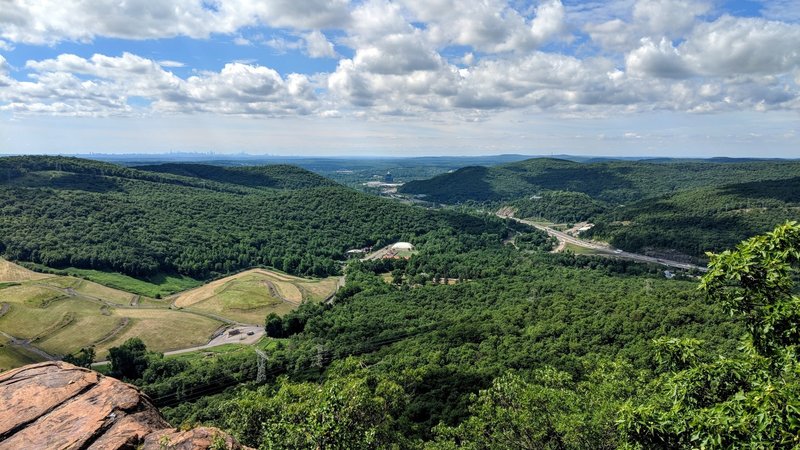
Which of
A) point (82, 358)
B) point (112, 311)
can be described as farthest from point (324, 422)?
point (112, 311)

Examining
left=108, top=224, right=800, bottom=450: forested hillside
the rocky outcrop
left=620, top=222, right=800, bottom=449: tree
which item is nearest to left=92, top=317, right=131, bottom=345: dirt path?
left=108, top=224, right=800, bottom=450: forested hillside

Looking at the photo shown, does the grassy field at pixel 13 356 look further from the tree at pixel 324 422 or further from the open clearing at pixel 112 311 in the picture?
the tree at pixel 324 422

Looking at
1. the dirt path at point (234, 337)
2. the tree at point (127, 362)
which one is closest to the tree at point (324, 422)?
the tree at point (127, 362)

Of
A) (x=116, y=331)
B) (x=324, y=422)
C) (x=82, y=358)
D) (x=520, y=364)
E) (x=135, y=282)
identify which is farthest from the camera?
(x=135, y=282)

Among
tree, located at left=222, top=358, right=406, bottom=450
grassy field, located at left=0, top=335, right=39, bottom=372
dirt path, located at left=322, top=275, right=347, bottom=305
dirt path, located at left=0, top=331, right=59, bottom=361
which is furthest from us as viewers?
dirt path, located at left=322, top=275, right=347, bottom=305

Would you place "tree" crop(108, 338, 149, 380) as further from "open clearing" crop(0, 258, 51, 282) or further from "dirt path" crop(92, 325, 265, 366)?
"open clearing" crop(0, 258, 51, 282)

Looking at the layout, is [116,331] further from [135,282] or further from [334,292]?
[334,292]
